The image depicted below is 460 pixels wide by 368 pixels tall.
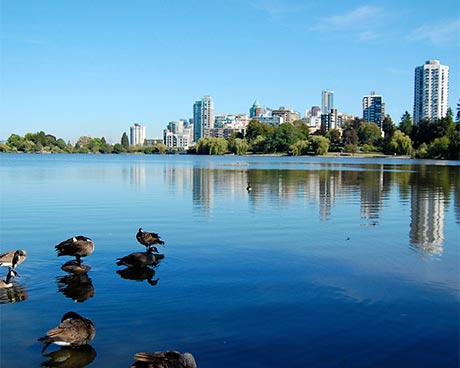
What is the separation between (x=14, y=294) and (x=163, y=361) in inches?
192

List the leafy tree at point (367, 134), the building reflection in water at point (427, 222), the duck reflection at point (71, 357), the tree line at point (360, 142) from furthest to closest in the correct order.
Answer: the leafy tree at point (367, 134), the tree line at point (360, 142), the building reflection in water at point (427, 222), the duck reflection at point (71, 357)

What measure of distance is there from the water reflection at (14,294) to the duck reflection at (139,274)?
6.80ft

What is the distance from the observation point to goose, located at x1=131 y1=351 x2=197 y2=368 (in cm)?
604

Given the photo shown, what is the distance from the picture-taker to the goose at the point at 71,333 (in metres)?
7.24

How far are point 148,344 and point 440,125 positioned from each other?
14279cm

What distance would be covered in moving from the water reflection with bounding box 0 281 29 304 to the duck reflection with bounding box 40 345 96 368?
2.43m

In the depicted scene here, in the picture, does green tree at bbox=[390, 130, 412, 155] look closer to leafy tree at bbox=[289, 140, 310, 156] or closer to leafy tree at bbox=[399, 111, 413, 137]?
leafy tree at bbox=[399, 111, 413, 137]

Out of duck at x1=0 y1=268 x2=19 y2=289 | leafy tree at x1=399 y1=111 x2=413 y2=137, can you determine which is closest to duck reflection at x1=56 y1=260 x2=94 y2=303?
duck at x1=0 y1=268 x2=19 y2=289

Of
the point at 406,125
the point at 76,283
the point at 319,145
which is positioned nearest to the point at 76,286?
the point at 76,283

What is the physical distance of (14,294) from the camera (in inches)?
383

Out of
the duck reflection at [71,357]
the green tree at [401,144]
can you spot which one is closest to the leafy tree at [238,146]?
the green tree at [401,144]

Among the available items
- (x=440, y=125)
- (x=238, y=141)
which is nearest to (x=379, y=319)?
(x=440, y=125)

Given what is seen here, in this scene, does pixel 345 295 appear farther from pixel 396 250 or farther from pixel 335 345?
pixel 396 250

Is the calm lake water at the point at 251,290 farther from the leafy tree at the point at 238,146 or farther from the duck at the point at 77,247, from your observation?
the leafy tree at the point at 238,146
